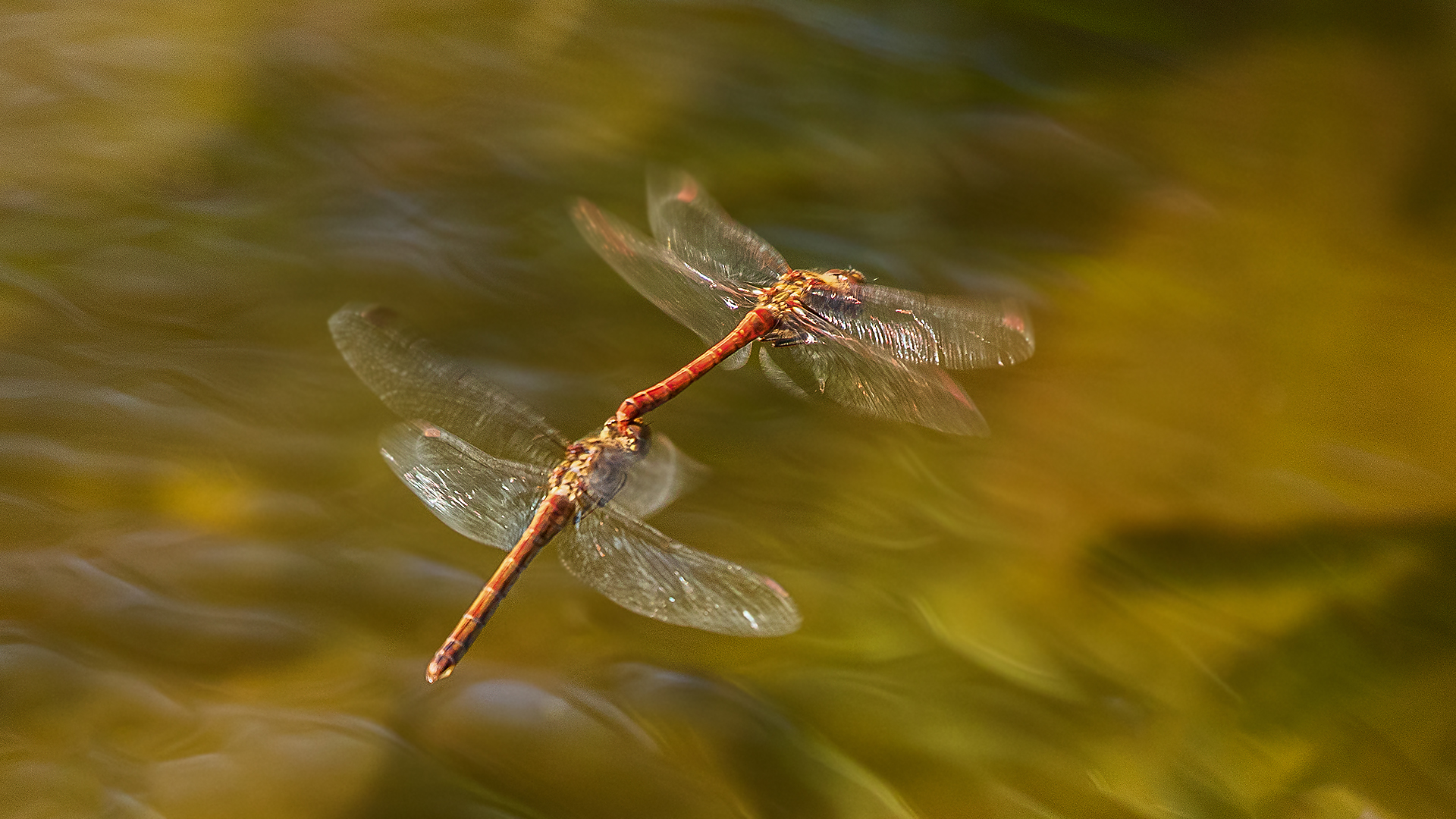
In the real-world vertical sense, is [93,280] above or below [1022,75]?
below

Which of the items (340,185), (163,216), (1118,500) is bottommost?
(163,216)

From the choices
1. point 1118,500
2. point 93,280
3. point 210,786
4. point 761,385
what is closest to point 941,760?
point 1118,500

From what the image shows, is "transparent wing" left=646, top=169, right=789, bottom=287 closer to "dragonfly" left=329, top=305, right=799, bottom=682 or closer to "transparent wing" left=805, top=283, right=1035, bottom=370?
"transparent wing" left=805, top=283, right=1035, bottom=370

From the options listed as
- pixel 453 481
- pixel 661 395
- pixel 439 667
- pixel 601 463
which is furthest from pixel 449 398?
pixel 439 667

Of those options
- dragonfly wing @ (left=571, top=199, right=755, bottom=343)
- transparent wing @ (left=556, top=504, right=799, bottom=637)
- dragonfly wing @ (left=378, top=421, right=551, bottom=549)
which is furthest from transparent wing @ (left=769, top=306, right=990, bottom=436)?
dragonfly wing @ (left=378, top=421, right=551, bottom=549)

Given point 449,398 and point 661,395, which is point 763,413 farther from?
point 449,398

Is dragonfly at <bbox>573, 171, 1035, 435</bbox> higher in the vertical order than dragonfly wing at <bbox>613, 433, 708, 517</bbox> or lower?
higher

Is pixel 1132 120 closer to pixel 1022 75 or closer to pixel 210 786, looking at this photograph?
pixel 1022 75
